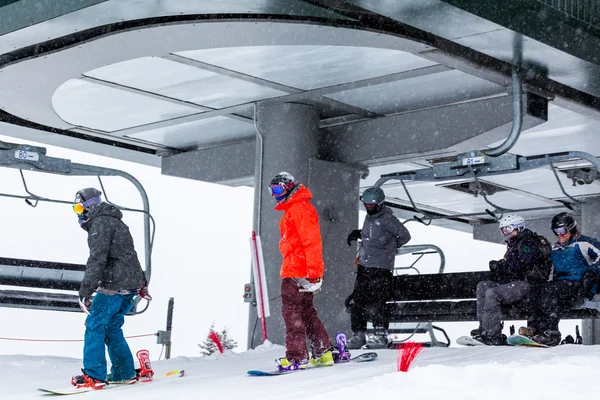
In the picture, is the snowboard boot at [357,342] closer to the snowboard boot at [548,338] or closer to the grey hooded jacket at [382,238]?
the grey hooded jacket at [382,238]

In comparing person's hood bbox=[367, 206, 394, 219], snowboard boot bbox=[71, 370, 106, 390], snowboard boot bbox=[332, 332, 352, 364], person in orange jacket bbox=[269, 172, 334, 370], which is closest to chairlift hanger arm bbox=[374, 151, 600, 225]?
person's hood bbox=[367, 206, 394, 219]

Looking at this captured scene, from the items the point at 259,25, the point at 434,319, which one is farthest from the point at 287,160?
the point at 259,25

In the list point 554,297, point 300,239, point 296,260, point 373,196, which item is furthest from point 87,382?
point 554,297

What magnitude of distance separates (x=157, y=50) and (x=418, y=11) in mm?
2863

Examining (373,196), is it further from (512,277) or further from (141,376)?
(141,376)

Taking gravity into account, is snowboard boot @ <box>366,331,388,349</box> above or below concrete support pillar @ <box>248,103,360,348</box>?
below

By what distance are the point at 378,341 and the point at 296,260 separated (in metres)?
2.75

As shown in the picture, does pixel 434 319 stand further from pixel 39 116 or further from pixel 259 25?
pixel 39 116

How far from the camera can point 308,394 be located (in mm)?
7172

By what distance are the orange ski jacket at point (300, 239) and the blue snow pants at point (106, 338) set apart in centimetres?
155

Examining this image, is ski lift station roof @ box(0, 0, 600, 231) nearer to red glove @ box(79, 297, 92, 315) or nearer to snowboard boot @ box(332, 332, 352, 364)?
red glove @ box(79, 297, 92, 315)

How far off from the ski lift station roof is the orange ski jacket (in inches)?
74.5

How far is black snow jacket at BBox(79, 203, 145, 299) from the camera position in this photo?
29.3 feet

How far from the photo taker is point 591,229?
21.1 metres
